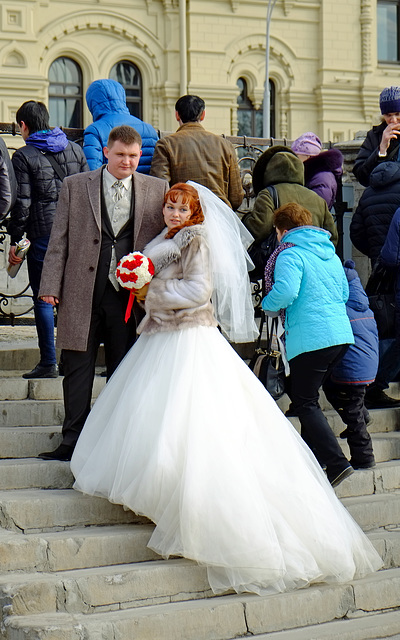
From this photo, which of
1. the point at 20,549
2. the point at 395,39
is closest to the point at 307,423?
the point at 20,549

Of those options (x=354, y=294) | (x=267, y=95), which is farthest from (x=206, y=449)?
(x=267, y=95)

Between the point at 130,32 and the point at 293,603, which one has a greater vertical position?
the point at 130,32

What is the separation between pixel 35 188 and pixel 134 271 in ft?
5.52

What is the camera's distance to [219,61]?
27750mm

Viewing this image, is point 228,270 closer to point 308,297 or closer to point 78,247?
point 308,297

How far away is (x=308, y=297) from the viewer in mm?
5762

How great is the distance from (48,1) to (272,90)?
6704 mm

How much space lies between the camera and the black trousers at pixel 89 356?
5609mm

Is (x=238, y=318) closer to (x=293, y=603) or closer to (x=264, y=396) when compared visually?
(x=264, y=396)

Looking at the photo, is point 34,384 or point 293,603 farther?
point 34,384

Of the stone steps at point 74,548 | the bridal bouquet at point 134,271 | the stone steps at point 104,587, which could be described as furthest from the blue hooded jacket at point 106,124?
the stone steps at point 104,587

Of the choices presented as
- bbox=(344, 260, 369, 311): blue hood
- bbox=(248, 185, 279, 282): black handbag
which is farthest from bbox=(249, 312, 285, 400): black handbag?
bbox=(248, 185, 279, 282): black handbag

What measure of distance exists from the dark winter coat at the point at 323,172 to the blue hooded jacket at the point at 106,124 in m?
1.21

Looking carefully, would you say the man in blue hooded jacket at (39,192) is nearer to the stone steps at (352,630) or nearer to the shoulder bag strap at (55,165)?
the shoulder bag strap at (55,165)
